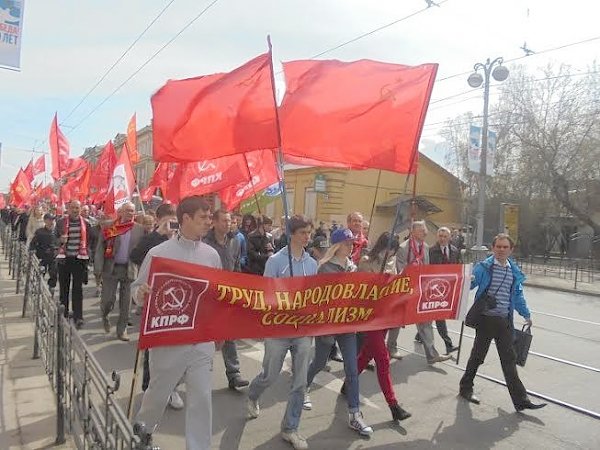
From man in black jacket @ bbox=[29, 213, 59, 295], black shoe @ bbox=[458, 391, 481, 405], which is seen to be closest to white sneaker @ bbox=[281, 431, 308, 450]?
black shoe @ bbox=[458, 391, 481, 405]

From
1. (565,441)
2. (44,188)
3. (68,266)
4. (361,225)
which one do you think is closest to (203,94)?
(361,225)

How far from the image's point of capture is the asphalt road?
4.75 metres

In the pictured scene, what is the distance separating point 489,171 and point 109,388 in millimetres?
18373

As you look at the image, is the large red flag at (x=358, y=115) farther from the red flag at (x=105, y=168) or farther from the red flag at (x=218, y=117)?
the red flag at (x=105, y=168)

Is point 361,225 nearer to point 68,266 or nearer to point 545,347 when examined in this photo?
point 545,347

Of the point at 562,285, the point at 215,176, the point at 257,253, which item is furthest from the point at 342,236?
the point at 562,285

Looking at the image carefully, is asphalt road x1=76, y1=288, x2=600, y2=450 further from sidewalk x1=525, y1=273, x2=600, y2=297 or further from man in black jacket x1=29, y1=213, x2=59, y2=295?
sidewalk x1=525, y1=273, x2=600, y2=297

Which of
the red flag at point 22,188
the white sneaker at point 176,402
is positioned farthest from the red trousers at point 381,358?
the red flag at point 22,188

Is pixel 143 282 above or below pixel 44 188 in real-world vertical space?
below

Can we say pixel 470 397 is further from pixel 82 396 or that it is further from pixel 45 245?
pixel 45 245

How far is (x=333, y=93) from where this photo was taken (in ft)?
15.7

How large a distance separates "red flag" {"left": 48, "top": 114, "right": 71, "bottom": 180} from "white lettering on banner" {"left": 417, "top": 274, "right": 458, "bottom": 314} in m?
11.6

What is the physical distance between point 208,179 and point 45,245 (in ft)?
15.7

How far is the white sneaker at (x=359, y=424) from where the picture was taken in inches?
189
